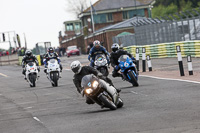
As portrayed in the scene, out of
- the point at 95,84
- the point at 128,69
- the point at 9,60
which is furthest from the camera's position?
the point at 9,60

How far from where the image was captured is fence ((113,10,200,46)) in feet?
Answer: 105

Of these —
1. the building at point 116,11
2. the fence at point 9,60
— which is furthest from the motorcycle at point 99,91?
the building at point 116,11

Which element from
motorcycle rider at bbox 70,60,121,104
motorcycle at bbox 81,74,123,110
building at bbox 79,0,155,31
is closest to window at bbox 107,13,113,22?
building at bbox 79,0,155,31

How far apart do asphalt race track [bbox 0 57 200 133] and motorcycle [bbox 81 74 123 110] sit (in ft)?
0.77

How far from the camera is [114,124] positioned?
933cm

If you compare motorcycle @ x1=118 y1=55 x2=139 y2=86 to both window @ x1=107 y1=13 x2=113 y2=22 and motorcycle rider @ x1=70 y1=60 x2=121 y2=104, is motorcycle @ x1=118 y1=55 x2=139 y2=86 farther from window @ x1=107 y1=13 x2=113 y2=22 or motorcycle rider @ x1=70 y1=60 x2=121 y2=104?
window @ x1=107 y1=13 x2=113 y2=22

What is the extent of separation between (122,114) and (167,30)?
2710 cm

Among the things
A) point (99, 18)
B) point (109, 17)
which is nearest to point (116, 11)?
point (109, 17)

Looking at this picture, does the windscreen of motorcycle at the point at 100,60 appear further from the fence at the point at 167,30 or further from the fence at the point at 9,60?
the fence at the point at 9,60

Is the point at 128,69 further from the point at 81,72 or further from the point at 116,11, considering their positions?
the point at 116,11

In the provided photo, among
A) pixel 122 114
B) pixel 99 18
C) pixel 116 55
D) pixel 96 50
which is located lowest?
pixel 122 114

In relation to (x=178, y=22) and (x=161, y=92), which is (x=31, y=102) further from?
(x=178, y=22)

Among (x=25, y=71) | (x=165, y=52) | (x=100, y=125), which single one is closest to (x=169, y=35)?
(x=165, y=52)

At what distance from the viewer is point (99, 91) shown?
11438mm
